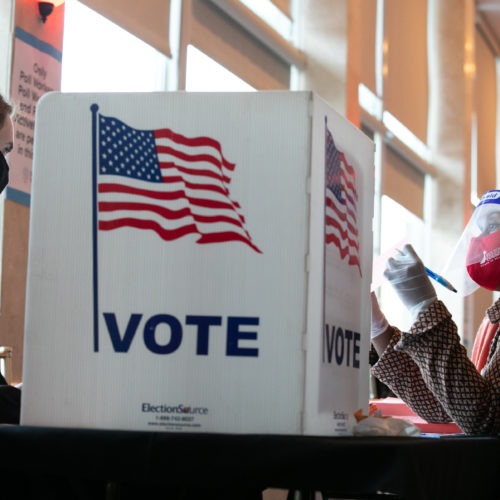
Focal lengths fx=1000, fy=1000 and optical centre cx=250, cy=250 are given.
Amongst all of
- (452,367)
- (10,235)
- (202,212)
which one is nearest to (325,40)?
(10,235)

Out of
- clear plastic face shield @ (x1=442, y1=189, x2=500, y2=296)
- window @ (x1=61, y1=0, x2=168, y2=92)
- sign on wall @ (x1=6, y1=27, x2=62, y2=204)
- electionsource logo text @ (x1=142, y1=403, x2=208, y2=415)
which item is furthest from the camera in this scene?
window @ (x1=61, y1=0, x2=168, y2=92)

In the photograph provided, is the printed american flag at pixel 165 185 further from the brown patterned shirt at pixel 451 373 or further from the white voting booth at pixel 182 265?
the brown patterned shirt at pixel 451 373

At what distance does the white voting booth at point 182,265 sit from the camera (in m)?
0.99

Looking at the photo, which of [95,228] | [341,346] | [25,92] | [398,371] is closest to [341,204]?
[341,346]

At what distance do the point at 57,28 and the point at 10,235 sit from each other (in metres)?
0.91

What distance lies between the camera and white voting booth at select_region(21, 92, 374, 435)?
39.1 inches

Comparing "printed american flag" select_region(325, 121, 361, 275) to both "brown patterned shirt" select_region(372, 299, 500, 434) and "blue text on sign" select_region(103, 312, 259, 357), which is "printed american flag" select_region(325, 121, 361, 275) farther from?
"brown patterned shirt" select_region(372, 299, 500, 434)

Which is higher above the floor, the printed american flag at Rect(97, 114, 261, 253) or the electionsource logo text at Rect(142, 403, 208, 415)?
the printed american flag at Rect(97, 114, 261, 253)

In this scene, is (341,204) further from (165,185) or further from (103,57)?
(103,57)

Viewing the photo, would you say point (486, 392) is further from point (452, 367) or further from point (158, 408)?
point (158, 408)

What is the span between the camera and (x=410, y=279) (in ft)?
4.99

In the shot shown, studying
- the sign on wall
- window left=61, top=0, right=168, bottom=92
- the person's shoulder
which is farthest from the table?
window left=61, top=0, right=168, bottom=92

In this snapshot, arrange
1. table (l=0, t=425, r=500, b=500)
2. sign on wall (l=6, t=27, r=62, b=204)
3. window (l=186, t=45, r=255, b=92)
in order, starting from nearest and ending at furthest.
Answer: table (l=0, t=425, r=500, b=500)
sign on wall (l=6, t=27, r=62, b=204)
window (l=186, t=45, r=255, b=92)

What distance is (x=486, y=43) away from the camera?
12477 millimetres
